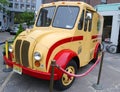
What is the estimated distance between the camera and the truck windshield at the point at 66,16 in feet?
20.7

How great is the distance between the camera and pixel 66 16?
640 centimetres

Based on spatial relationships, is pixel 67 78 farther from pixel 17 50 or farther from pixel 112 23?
pixel 112 23

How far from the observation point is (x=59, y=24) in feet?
21.2

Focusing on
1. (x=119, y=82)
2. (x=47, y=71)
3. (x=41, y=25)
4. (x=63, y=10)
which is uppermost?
(x=63, y=10)

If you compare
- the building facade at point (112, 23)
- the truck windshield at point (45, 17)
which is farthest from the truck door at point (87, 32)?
the building facade at point (112, 23)

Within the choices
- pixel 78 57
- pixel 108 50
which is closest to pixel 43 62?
pixel 78 57

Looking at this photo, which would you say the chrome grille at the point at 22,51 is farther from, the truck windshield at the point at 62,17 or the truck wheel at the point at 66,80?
the truck windshield at the point at 62,17

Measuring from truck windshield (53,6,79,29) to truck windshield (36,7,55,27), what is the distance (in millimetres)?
237

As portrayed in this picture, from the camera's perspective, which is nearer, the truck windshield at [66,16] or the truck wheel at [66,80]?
the truck wheel at [66,80]

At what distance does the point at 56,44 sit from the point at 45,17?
1.84 meters

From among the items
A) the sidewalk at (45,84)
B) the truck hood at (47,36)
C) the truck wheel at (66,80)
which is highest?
the truck hood at (47,36)

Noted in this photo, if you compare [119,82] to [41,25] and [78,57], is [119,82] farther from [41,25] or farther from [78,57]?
[41,25]

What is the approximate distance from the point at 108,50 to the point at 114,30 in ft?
5.74

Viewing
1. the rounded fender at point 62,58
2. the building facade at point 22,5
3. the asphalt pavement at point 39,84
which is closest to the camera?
the rounded fender at point 62,58
